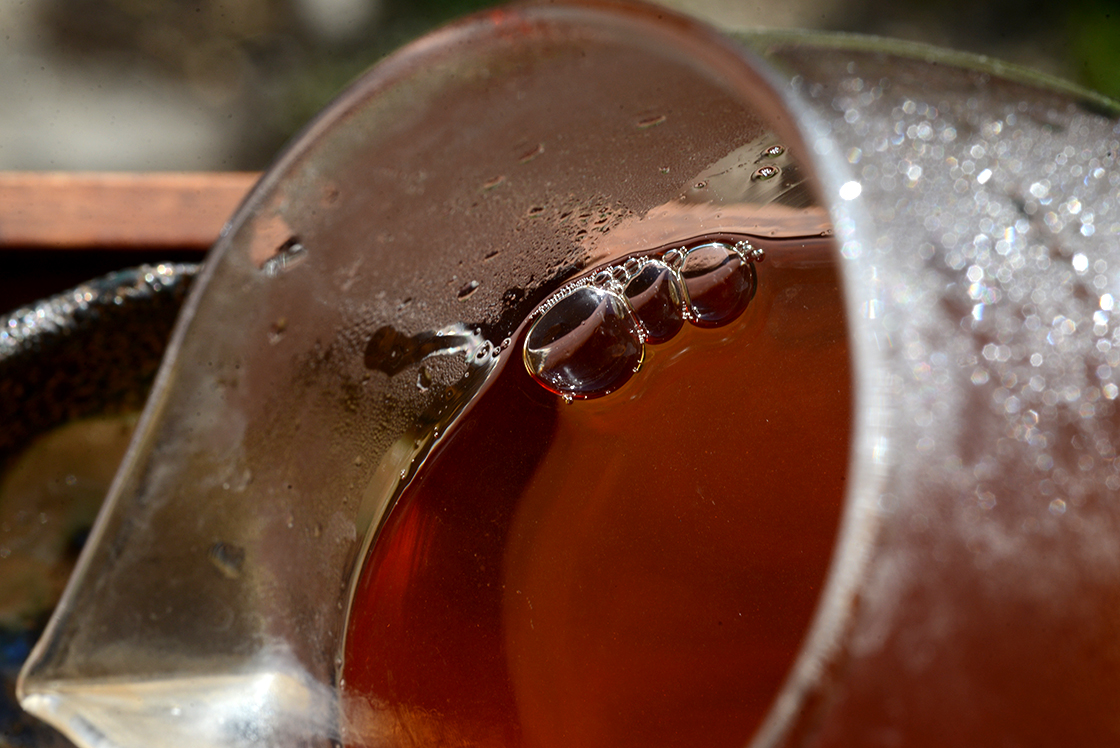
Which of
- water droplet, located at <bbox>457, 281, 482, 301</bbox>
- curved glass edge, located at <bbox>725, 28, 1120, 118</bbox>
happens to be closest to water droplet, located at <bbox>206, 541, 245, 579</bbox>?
water droplet, located at <bbox>457, 281, 482, 301</bbox>

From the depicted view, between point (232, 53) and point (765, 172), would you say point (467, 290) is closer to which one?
point (765, 172)

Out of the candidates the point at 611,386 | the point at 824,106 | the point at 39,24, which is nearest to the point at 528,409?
the point at 611,386

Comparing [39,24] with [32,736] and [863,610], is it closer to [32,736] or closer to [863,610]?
[32,736]

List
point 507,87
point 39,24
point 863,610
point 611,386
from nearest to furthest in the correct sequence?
1. point 863,610
2. point 507,87
3. point 611,386
4. point 39,24

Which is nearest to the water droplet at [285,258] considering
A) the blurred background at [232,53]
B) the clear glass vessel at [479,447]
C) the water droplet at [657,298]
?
the clear glass vessel at [479,447]

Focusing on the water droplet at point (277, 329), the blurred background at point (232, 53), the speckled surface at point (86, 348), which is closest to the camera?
the water droplet at point (277, 329)

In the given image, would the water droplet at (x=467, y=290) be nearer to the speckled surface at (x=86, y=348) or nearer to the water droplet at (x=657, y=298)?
the water droplet at (x=657, y=298)

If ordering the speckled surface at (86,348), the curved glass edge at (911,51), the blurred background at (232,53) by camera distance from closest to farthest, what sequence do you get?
the curved glass edge at (911,51)
the speckled surface at (86,348)
the blurred background at (232,53)

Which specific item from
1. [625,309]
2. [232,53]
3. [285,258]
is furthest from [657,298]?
[232,53]
